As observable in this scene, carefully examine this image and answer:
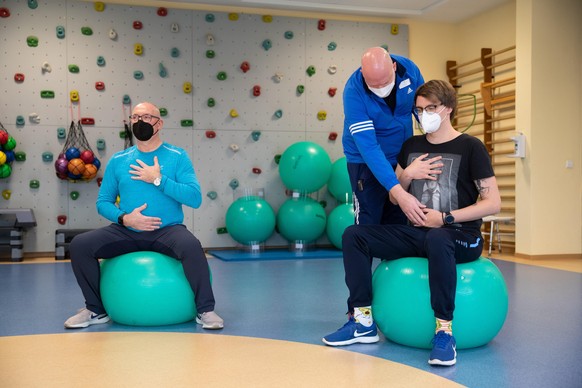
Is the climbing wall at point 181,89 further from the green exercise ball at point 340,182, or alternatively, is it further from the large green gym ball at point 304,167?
the large green gym ball at point 304,167

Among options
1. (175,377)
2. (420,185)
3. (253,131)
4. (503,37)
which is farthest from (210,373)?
(503,37)

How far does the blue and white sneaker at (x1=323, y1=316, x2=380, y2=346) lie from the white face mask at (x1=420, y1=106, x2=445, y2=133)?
962 millimetres

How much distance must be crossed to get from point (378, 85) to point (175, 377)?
164cm

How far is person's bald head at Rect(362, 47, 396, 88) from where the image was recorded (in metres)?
2.93

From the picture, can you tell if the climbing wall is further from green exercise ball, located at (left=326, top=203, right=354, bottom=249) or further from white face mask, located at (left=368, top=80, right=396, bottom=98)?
white face mask, located at (left=368, top=80, right=396, bottom=98)

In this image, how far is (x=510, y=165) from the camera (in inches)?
303

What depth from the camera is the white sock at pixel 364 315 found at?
9.61 ft

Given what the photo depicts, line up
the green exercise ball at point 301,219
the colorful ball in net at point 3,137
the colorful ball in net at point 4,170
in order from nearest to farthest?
the colorful ball in net at point 3,137 → the colorful ball in net at point 4,170 → the green exercise ball at point 301,219

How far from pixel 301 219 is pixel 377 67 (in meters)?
4.65

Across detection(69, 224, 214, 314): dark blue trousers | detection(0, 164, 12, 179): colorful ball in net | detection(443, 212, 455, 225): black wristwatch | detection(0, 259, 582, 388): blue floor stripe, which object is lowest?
detection(0, 259, 582, 388): blue floor stripe

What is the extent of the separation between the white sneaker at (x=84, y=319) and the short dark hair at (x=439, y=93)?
6.74 feet

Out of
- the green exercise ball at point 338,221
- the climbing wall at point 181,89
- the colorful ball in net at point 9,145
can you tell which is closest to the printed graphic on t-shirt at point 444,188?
the green exercise ball at point 338,221

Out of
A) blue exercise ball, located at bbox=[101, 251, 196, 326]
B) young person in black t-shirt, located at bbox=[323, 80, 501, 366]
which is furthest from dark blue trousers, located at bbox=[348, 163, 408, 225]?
blue exercise ball, located at bbox=[101, 251, 196, 326]

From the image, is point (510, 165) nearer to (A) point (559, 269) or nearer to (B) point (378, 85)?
(A) point (559, 269)
